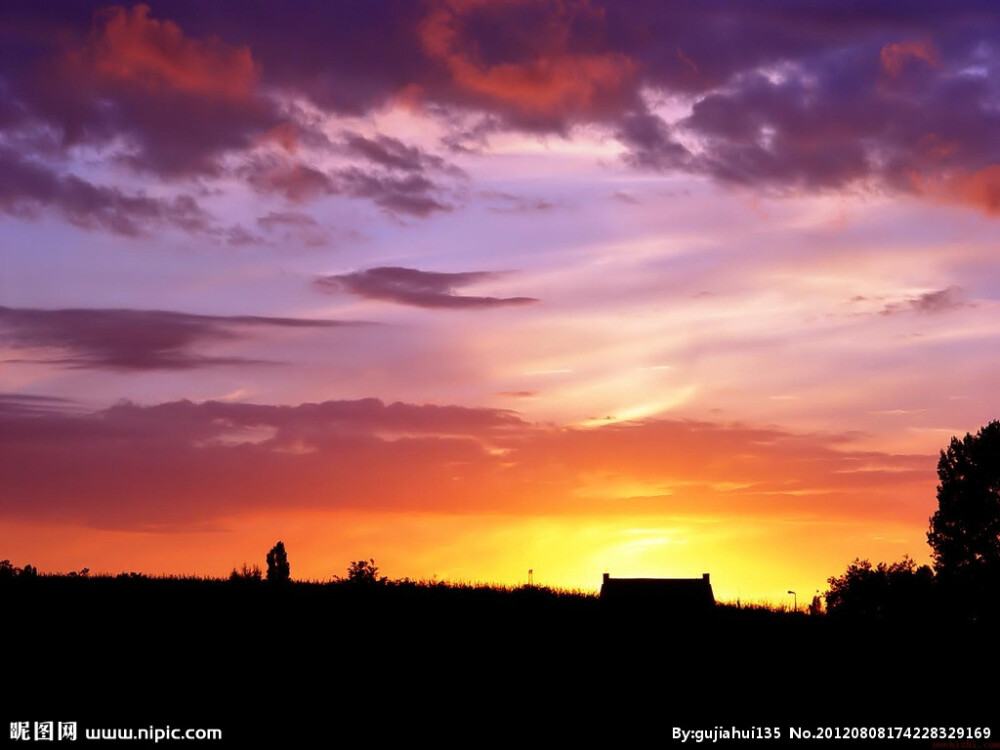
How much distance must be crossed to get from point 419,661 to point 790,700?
44.4ft

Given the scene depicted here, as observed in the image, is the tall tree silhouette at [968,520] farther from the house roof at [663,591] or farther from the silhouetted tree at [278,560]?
the silhouetted tree at [278,560]

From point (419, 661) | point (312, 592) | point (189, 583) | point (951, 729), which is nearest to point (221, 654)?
point (419, 661)

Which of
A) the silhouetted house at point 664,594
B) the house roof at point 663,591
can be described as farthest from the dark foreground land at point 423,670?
the house roof at point 663,591

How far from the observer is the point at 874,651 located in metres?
54.7

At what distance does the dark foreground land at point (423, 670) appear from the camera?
109 feet

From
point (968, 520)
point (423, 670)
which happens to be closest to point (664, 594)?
point (968, 520)

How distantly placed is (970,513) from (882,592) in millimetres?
11699

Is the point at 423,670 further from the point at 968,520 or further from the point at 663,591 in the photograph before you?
the point at 968,520

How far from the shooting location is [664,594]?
2613 inches

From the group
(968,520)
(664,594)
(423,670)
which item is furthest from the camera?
(968,520)

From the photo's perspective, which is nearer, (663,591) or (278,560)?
(663,591)

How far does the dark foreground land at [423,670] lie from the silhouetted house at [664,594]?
15.6 ft

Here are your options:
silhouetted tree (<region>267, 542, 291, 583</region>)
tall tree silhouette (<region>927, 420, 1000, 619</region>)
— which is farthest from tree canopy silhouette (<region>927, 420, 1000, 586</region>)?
silhouetted tree (<region>267, 542, 291, 583</region>)

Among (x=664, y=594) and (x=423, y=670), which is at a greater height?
(x=664, y=594)
